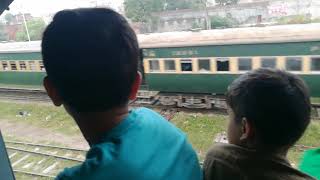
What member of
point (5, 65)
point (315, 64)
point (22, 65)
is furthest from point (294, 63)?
point (5, 65)

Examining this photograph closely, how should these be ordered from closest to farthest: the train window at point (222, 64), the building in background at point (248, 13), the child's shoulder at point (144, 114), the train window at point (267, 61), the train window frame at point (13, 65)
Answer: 1. the child's shoulder at point (144, 114)
2. the building in background at point (248, 13)
3. the train window at point (267, 61)
4. the train window at point (222, 64)
5. the train window frame at point (13, 65)

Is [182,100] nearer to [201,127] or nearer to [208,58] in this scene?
[208,58]

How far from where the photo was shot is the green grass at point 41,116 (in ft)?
11.7

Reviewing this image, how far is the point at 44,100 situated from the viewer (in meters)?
4.79

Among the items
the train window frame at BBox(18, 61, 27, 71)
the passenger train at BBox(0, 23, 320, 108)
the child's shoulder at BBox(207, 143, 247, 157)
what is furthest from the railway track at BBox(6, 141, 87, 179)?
the train window frame at BBox(18, 61, 27, 71)

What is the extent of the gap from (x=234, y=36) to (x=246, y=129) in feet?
9.54

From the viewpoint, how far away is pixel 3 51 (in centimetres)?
525

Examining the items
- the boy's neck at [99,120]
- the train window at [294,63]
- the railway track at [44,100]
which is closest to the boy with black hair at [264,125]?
the boy's neck at [99,120]

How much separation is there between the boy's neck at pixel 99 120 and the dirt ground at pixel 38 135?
2.25 m

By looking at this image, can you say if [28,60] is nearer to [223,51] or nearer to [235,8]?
[223,51]

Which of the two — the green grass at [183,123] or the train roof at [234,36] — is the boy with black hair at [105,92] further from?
the train roof at [234,36]

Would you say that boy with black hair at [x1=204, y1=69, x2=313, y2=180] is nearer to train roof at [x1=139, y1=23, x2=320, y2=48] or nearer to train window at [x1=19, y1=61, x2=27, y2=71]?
train roof at [x1=139, y1=23, x2=320, y2=48]

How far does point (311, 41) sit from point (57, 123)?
2.46m

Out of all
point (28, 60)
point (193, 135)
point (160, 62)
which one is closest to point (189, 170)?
point (193, 135)
